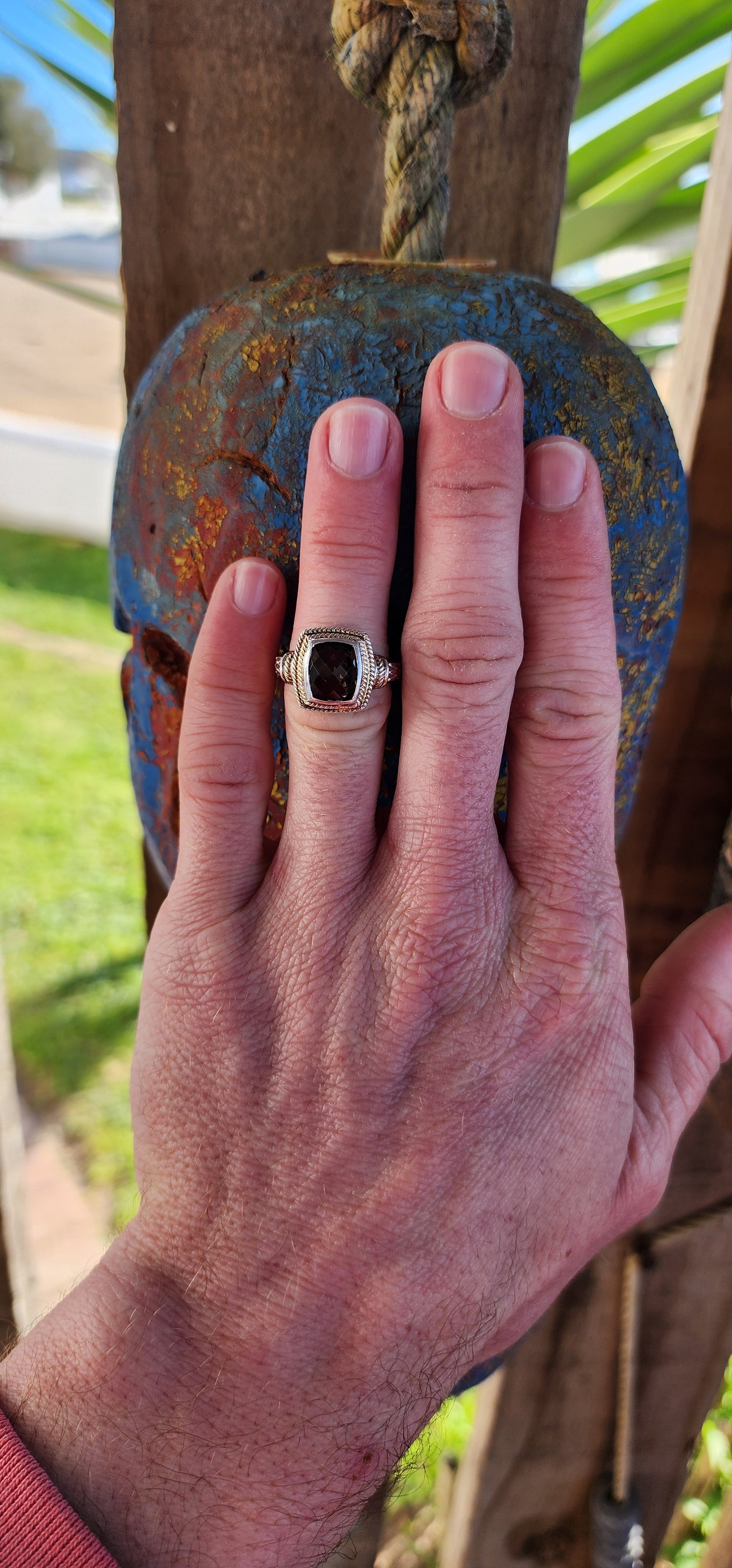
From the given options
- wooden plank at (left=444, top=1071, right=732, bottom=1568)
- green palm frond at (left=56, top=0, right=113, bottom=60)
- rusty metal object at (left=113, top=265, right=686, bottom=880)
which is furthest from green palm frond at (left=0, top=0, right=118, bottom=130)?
wooden plank at (left=444, top=1071, right=732, bottom=1568)

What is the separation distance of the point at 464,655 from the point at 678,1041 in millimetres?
457

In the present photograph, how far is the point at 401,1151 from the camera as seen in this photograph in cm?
80

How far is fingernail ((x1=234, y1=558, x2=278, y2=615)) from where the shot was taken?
2.45 ft

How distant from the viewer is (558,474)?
72cm

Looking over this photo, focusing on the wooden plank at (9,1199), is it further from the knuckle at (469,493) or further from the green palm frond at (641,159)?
the green palm frond at (641,159)

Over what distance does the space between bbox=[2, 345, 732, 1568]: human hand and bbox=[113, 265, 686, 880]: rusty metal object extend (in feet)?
0.17

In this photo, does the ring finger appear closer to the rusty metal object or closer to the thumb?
the rusty metal object

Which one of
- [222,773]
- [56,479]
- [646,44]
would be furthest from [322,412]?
[56,479]

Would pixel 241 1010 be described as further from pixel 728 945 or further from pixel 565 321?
pixel 565 321

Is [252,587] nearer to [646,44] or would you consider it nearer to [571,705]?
[571,705]

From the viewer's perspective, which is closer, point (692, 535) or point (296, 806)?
point (296, 806)

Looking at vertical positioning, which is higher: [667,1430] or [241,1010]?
[241,1010]

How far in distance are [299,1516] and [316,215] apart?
3.98 feet

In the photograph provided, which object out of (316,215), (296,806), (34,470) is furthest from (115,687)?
(296,806)
